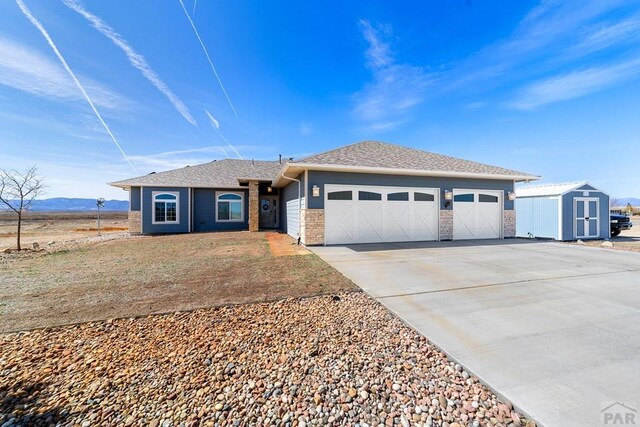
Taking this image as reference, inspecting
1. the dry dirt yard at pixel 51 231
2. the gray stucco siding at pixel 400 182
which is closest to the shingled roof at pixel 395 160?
the gray stucco siding at pixel 400 182

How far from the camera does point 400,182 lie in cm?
1027

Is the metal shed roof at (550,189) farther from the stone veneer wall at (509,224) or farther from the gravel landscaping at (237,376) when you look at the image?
the gravel landscaping at (237,376)

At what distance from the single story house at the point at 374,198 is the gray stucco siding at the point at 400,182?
0.04m

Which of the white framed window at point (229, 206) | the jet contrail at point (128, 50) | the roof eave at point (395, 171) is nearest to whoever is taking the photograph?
the jet contrail at point (128, 50)

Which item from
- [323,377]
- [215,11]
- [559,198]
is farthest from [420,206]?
[215,11]

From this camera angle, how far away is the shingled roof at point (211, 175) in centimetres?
1447

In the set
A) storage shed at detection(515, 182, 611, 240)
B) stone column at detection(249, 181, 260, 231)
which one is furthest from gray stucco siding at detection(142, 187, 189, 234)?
storage shed at detection(515, 182, 611, 240)

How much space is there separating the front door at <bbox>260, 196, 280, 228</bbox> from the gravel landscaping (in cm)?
1370

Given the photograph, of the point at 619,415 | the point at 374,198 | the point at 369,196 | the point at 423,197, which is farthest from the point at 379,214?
the point at 619,415

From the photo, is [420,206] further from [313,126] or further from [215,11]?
[215,11]

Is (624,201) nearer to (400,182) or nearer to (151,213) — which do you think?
(400,182)

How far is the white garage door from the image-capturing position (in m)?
11.1

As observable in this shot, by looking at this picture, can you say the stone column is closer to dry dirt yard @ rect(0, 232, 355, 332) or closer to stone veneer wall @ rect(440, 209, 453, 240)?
dry dirt yard @ rect(0, 232, 355, 332)

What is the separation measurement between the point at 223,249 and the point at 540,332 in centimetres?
855
